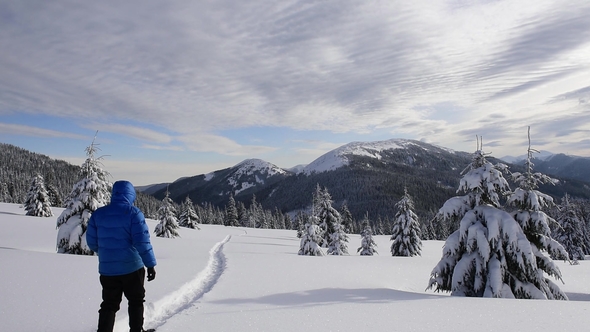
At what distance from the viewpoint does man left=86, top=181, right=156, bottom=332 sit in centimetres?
498

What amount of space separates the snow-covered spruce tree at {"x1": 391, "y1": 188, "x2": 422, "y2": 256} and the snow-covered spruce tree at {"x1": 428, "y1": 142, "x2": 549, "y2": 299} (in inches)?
843

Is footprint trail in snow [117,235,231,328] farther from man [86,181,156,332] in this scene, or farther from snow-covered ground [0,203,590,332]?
man [86,181,156,332]

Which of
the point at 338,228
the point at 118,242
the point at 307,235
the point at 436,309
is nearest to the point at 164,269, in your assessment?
the point at 118,242

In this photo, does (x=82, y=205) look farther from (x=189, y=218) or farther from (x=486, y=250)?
(x=189, y=218)

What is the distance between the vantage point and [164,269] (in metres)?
11.5

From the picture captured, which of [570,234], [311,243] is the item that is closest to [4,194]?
[311,243]

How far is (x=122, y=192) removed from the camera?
5223 millimetres

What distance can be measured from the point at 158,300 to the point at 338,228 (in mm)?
29513

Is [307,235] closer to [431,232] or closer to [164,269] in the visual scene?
[164,269]

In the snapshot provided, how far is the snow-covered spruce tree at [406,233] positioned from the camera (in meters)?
32.3

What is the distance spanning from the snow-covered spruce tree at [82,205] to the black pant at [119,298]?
15.2m

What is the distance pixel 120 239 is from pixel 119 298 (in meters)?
0.91

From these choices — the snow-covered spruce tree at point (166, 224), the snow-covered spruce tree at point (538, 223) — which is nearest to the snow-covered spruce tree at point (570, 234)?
the snow-covered spruce tree at point (538, 223)

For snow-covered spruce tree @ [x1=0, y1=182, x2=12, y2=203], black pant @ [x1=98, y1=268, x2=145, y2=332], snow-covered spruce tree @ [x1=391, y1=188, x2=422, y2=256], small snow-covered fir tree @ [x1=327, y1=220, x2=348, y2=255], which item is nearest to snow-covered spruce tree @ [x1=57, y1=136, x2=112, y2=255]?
black pant @ [x1=98, y1=268, x2=145, y2=332]
